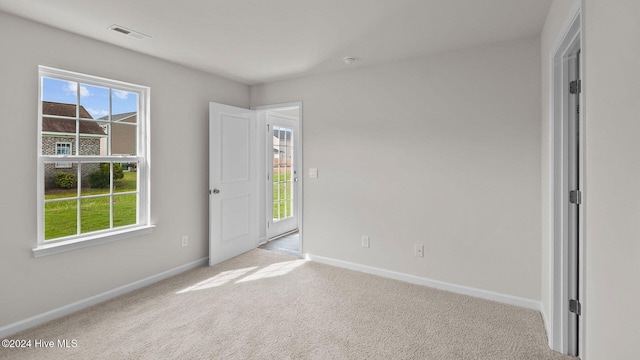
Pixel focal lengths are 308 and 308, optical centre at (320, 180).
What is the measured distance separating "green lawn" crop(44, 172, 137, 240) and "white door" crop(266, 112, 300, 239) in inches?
85.4

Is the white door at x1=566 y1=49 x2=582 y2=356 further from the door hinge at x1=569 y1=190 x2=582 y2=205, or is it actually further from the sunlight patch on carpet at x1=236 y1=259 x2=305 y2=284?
the sunlight patch on carpet at x1=236 y1=259 x2=305 y2=284

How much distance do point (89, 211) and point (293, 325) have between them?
2.14 metres

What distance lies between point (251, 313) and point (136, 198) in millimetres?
1754

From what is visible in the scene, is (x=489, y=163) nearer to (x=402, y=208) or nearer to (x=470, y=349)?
(x=402, y=208)

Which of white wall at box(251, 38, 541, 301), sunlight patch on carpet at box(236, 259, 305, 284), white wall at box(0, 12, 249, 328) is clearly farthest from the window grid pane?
white wall at box(251, 38, 541, 301)

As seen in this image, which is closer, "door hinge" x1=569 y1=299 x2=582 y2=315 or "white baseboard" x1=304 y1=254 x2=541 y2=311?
"door hinge" x1=569 y1=299 x2=582 y2=315

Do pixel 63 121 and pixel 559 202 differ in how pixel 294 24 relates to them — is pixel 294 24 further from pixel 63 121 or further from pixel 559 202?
pixel 559 202

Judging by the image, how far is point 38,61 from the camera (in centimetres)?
243

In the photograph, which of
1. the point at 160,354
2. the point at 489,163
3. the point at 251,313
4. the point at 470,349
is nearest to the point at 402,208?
the point at 489,163

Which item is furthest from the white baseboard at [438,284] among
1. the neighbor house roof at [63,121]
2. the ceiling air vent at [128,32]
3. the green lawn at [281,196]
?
the ceiling air vent at [128,32]

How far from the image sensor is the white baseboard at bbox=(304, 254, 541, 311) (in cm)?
276

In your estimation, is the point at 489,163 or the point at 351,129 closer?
the point at 489,163

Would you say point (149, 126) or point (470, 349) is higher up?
point (149, 126)

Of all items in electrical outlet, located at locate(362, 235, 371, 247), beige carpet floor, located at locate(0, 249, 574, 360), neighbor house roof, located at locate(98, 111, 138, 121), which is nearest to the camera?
beige carpet floor, located at locate(0, 249, 574, 360)
